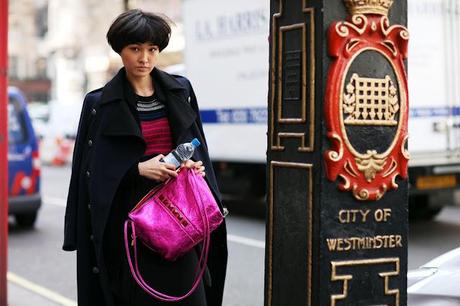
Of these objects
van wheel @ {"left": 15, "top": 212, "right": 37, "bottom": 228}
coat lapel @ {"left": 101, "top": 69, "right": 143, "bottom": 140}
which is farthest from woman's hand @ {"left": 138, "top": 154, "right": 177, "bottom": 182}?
van wheel @ {"left": 15, "top": 212, "right": 37, "bottom": 228}

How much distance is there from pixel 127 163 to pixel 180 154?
0.22 meters

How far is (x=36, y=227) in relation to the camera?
11367mm

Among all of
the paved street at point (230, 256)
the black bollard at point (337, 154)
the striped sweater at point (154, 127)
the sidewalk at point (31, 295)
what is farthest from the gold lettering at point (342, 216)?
the sidewalk at point (31, 295)

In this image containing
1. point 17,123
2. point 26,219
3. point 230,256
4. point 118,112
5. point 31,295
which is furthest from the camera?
point 26,219

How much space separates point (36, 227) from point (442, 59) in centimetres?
585

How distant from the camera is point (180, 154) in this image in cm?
310

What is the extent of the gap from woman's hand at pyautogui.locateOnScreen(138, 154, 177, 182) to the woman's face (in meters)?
0.35

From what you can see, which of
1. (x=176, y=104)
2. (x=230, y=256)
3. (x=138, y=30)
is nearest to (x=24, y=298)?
(x=230, y=256)

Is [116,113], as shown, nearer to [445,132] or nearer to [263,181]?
[445,132]

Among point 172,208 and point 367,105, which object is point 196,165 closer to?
point 172,208

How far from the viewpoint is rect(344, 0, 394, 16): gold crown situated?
274cm

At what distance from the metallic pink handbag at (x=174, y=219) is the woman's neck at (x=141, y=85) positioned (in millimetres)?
396

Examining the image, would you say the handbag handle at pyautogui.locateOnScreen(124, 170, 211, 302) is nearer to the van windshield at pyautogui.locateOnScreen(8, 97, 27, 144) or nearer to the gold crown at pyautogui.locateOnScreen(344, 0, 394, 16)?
the gold crown at pyautogui.locateOnScreen(344, 0, 394, 16)

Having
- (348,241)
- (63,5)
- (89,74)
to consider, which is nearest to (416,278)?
(348,241)
